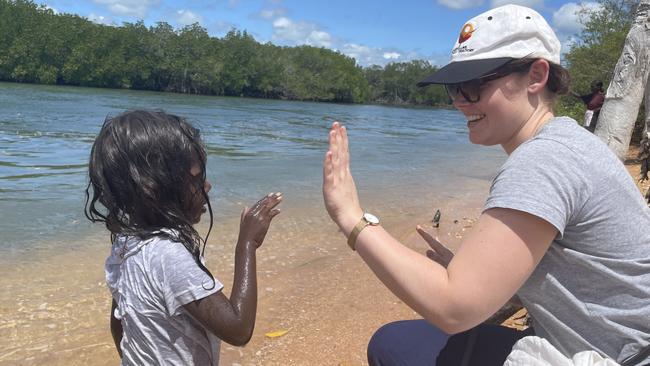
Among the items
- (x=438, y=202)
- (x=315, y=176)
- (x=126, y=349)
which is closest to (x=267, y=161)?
(x=315, y=176)

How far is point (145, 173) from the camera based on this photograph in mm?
2104

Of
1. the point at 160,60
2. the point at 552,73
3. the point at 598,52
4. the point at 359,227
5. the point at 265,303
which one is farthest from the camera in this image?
the point at 160,60

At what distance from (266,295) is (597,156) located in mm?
4200

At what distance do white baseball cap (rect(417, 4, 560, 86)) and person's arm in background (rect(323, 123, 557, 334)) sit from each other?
526 mm

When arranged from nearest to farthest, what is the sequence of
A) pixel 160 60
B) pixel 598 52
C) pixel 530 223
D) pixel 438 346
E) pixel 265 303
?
1. pixel 530 223
2. pixel 438 346
3. pixel 265 303
4. pixel 598 52
5. pixel 160 60

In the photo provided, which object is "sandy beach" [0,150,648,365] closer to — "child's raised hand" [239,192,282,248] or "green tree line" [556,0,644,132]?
"child's raised hand" [239,192,282,248]

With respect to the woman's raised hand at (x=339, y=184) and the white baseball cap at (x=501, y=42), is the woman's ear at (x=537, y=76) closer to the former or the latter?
the white baseball cap at (x=501, y=42)

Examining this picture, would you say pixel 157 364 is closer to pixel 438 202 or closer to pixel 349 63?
pixel 438 202

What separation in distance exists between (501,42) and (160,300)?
4.89 ft

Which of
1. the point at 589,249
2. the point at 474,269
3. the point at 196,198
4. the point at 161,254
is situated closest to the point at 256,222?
the point at 196,198

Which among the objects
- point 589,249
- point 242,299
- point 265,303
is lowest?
point 265,303

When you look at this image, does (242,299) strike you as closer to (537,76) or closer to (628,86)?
(537,76)

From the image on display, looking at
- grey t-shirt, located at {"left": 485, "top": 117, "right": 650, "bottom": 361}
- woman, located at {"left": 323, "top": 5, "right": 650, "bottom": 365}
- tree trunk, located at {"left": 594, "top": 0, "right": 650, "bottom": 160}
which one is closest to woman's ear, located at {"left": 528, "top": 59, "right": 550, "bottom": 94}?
woman, located at {"left": 323, "top": 5, "right": 650, "bottom": 365}

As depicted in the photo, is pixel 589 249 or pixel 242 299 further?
pixel 242 299
